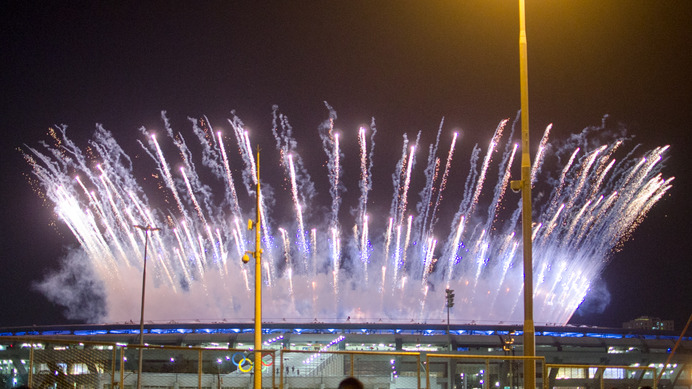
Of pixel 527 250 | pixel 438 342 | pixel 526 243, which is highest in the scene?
pixel 526 243

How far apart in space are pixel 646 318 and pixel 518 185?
18529 cm

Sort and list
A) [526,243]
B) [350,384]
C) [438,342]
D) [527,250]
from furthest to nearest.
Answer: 1. [438,342]
2. [526,243]
3. [527,250]
4. [350,384]

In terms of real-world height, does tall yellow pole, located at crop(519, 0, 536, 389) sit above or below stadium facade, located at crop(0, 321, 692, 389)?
above

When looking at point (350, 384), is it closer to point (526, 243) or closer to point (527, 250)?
point (527, 250)

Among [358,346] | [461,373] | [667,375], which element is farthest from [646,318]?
[461,373]

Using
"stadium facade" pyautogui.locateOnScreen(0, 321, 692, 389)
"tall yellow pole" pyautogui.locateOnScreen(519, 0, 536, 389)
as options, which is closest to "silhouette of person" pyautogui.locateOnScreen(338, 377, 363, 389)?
"tall yellow pole" pyautogui.locateOnScreen(519, 0, 536, 389)

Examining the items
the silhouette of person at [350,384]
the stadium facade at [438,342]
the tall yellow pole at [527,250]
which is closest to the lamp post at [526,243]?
the tall yellow pole at [527,250]

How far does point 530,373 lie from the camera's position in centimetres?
1344

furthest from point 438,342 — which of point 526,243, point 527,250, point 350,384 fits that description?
point 350,384

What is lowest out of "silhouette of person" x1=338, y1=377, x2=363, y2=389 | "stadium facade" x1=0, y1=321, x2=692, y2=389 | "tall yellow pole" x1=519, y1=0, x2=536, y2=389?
"stadium facade" x1=0, y1=321, x2=692, y2=389

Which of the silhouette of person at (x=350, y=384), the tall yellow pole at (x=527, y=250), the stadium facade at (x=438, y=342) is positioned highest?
the tall yellow pole at (x=527, y=250)

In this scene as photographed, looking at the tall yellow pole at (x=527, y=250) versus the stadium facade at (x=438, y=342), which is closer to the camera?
the tall yellow pole at (x=527, y=250)

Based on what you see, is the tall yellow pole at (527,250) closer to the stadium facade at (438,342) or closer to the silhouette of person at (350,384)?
the silhouette of person at (350,384)

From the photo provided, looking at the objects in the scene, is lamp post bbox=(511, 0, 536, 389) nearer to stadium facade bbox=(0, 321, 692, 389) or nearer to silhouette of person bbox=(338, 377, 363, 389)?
silhouette of person bbox=(338, 377, 363, 389)
